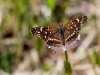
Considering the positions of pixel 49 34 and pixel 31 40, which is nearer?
pixel 49 34

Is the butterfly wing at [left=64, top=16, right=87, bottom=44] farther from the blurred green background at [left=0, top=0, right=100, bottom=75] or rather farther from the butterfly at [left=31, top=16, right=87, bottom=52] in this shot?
the blurred green background at [left=0, top=0, right=100, bottom=75]

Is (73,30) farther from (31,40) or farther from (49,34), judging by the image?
(31,40)

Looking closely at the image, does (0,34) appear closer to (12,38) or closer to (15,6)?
(12,38)

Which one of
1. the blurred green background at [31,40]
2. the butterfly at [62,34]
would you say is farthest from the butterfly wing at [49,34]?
the blurred green background at [31,40]

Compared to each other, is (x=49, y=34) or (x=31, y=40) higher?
(x=49, y=34)

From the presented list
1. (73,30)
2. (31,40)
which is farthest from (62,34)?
(31,40)
